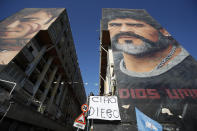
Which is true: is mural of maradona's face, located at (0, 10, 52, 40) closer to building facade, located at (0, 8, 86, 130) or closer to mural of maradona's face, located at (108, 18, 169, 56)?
building facade, located at (0, 8, 86, 130)

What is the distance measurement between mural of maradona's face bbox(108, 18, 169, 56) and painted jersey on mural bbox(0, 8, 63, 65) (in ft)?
35.9

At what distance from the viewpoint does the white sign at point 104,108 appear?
19.8ft

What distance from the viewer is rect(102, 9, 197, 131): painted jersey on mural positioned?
6.05 m

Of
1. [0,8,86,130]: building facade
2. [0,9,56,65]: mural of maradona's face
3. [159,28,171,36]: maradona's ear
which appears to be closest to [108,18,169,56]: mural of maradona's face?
[159,28,171,36]: maradona's ear

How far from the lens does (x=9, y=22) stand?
47.9ft

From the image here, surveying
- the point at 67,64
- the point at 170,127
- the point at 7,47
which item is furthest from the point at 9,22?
the point at 170,127

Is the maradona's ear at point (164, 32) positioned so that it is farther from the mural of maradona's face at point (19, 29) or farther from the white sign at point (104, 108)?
the mural of maradona's face at point (19, 29)

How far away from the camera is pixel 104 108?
6500 millimetres

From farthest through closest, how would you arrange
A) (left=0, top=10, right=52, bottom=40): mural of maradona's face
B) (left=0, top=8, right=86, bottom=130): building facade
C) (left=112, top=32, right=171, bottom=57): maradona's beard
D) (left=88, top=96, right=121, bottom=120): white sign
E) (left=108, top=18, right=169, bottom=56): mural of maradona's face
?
(left=0, top=10, right=52, bottom=40): mural of maradona's face, (left=108, top=18, right=169, bottom=56): mural of maradona's face, (left=112, top=32, right=171, bottom=57): maradona's beard, (left=0, top=8, right=86, bottom=130): building facade, (left=88, top=96, right=121, bottom=120): white sign

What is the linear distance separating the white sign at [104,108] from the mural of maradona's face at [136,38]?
5.48 m

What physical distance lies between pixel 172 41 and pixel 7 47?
1911cm

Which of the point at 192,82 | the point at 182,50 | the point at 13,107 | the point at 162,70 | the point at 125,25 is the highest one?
the point at 125,25

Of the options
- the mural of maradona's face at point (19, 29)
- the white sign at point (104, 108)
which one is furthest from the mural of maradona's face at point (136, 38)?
the mural of maradona's face at point (19, 29)

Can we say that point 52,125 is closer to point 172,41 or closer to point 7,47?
point 7,47
